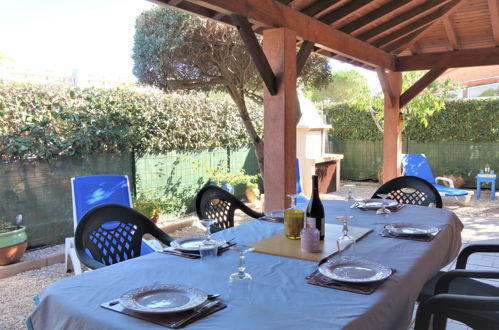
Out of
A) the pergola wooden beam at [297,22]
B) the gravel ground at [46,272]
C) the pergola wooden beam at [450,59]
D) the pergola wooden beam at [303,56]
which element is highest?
the pergola wooden beam at [450,59]

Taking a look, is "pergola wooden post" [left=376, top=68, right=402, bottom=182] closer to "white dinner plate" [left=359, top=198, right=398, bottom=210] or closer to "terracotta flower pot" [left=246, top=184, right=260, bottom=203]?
"terracotta flower pot" [left=246, top=184, right=260, bottom=203]

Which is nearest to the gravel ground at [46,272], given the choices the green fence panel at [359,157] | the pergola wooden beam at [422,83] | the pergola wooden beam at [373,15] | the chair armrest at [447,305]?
the pergola wooden beam at [422,83]

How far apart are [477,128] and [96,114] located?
7.77 m

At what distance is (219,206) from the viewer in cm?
315

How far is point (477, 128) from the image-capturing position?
29.8 feet

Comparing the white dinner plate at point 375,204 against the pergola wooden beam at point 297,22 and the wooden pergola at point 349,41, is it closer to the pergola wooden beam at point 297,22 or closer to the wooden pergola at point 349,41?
the wooden pergola at point 349,41

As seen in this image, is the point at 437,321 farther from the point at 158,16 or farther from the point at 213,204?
the point at 158,16

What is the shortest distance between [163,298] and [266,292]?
352 mm

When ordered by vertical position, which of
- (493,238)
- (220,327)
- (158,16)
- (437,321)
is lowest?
(493,238)

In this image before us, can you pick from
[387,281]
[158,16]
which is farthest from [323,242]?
[158,16]

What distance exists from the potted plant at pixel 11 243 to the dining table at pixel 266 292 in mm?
2893

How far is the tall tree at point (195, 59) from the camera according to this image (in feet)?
17.6

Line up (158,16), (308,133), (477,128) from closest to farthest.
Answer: (158,16) < (308,133) < (477,128)

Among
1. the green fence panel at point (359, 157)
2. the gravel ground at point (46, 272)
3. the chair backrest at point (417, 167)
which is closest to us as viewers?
the gravel ground at point (46, 272)
